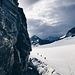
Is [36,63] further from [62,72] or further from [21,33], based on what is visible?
[21,33]

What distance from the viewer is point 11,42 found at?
3573 inches

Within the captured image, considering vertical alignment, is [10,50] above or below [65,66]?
above

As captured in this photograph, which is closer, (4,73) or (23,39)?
(4,73)

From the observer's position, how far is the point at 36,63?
144 m

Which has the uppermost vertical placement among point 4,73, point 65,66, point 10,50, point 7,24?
point 7,24

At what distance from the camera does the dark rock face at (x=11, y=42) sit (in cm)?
8662

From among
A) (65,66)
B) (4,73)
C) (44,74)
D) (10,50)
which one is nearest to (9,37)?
(10,50)

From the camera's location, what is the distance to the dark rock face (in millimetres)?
86625

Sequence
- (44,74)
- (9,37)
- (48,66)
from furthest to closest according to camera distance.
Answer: (48,66)
(44,74)
(9,37)

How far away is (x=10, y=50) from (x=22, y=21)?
2769 cm

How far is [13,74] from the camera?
4134 inches

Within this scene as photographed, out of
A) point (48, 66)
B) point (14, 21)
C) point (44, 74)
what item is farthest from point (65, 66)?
point (14, 21)

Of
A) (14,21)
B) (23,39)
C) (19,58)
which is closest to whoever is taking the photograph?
(14,21)

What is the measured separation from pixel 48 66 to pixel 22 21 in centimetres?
4025
